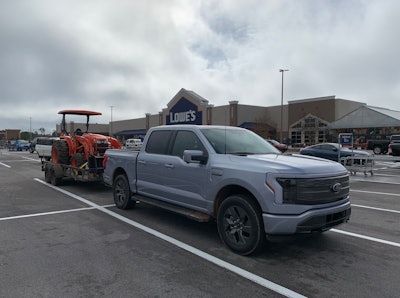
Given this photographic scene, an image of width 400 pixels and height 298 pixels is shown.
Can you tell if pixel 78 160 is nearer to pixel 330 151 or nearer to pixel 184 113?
pixel 330 151

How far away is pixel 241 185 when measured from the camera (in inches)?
199

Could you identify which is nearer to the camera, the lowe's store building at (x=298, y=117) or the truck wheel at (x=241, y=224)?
the truck wheel at (x=241, y=224)

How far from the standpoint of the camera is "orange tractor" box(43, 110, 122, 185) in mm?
10852

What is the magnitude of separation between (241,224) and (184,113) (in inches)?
2261

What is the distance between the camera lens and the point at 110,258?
196 inches

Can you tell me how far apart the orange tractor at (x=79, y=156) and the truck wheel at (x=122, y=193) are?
2.67 metres

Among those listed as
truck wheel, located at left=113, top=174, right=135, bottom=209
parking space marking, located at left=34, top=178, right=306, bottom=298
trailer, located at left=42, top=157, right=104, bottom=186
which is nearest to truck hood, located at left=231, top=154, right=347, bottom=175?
parking space marking, located at left=34, top=178, right=306, bottom=298

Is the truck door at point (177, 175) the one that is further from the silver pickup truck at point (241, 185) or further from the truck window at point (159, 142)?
the truck window at point (159, 142)

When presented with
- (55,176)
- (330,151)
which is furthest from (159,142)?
(330,151)

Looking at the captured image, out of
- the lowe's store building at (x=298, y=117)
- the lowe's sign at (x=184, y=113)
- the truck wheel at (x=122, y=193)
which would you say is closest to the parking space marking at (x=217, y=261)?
the truck wheel at (x=122, y=193)

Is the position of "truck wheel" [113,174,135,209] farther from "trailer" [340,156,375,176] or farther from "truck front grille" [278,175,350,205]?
"trailer" [340,156,375,176]

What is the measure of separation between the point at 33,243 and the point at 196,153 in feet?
9.81

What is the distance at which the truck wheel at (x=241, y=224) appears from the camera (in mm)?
4871

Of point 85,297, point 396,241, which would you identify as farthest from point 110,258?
point 396,241
